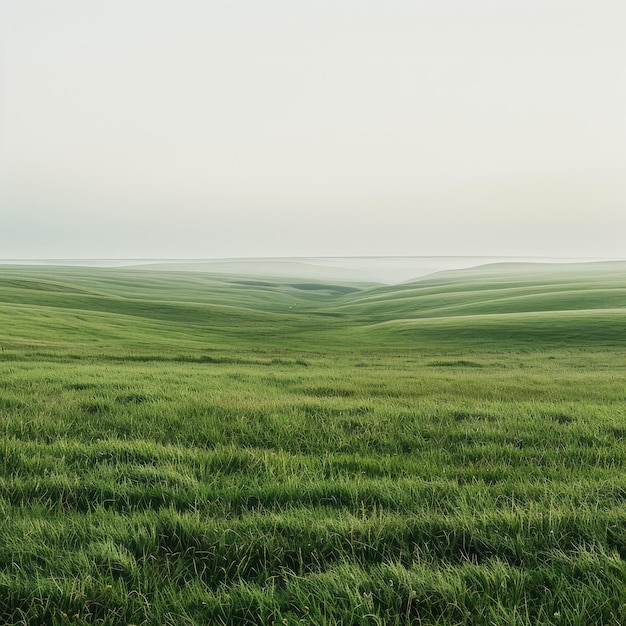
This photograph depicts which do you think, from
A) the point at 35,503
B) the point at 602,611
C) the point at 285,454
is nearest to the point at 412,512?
the point at 602,611

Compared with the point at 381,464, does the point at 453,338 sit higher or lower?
lower

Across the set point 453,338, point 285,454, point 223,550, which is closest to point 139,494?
point 223,550

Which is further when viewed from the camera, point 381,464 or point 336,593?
point 381,464

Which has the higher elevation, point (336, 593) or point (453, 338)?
point (336, 593)

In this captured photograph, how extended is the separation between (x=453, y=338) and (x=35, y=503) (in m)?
43.3

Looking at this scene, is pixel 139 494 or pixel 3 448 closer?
pixel 139 494

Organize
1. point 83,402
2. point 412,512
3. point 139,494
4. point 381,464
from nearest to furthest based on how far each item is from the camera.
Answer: point 412,512
point 139,494
point 381,464
point 83,402

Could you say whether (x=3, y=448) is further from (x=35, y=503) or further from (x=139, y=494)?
(x=139, y=494)

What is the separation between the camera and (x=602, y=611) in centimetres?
245

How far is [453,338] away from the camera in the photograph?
4350 cm

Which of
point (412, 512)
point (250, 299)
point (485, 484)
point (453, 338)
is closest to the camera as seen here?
point (412, 512)

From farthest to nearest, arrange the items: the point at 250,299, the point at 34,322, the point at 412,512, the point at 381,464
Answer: the point at 250,299 < the point at 34,322 < the point at 381,464 < the point at 412,512

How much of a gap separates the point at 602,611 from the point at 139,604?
2.81 m

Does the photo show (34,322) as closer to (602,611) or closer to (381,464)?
(381,464)
